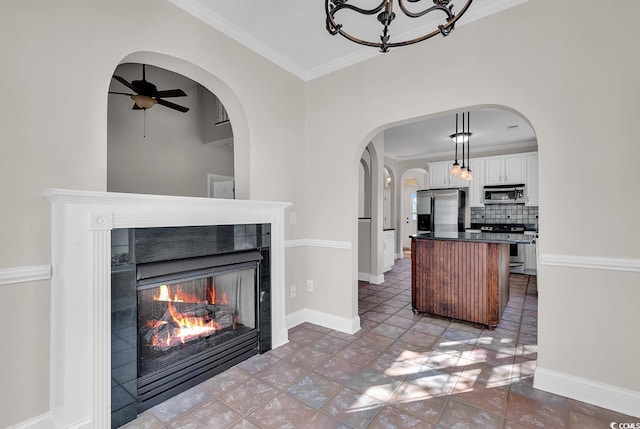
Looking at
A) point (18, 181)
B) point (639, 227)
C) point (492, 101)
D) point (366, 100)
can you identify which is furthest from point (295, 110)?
point (639, 227)

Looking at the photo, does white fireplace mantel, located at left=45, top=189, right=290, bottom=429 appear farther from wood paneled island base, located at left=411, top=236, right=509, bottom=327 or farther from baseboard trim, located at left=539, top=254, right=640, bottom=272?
wood paneled island base, located at left=411, top=236, right=509, bottom=327

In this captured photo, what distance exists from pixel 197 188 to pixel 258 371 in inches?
133

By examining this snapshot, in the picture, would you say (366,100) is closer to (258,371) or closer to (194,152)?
(258,371)

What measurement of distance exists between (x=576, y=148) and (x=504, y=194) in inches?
188

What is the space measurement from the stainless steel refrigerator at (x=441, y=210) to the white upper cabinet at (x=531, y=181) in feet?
4.09

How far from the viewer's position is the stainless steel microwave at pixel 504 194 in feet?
19.9

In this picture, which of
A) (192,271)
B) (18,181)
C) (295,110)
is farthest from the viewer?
(295,110)

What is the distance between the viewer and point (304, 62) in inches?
126

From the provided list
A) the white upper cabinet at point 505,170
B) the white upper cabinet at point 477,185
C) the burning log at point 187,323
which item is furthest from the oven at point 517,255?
the burning log at point 187,323

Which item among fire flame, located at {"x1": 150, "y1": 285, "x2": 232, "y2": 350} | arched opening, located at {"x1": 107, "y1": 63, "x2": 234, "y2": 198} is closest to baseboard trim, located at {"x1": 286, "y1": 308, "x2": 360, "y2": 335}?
fire flame, located at {"x1": 150, "y1": 285, "x2": 232, "y2": 350}

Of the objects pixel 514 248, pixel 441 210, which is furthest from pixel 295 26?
pixel 514 248

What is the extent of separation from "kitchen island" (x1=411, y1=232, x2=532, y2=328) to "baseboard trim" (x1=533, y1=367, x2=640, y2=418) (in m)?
1.11

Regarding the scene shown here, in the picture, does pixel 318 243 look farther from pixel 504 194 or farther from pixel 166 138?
pixel 504 194

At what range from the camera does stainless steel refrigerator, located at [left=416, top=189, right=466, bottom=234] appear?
6746mm
